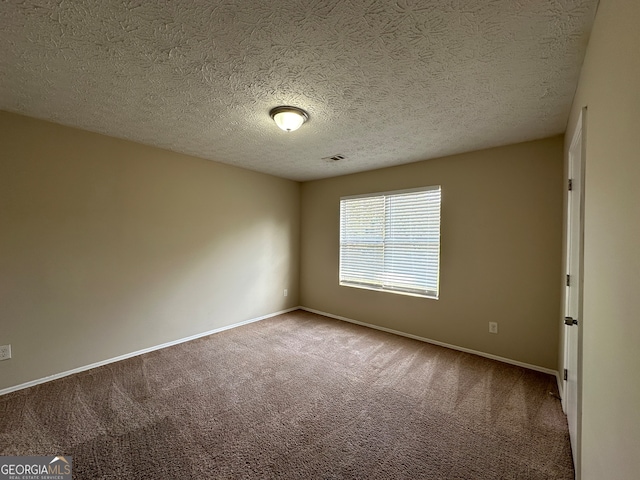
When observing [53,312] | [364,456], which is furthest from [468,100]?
[53,312]

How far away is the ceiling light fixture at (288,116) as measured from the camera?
2215mm

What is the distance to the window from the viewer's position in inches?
141

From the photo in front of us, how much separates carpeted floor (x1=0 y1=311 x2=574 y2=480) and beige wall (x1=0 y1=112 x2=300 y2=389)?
387 millimetres

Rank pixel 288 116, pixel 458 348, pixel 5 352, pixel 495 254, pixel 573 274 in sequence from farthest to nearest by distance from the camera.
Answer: pixel 458 348 < pixel 495 254 < pixel 5 352 < pixel 288 116 < pixel 573 274

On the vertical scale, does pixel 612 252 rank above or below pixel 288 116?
below

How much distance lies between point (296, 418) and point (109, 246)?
8.67 ft

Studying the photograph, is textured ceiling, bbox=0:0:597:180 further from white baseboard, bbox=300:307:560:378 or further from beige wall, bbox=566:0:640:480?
white baseboard, bbox=300:307:560:378

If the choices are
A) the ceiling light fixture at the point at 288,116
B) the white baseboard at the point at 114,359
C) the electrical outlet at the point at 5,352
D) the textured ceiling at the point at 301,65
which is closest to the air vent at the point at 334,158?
the textured ceiling at the point at 301,65

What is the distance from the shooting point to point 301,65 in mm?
1675

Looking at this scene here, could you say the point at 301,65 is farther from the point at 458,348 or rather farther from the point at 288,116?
the point at 458,348

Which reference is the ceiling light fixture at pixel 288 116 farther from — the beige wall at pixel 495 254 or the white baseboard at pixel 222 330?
the white baseboard at pixel 222 330

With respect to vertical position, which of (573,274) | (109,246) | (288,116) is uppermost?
(288,116)

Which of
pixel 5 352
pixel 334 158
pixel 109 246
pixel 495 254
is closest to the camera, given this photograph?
pixel 5 352

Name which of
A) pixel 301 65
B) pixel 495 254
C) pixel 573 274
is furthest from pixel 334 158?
pixel 573 274
